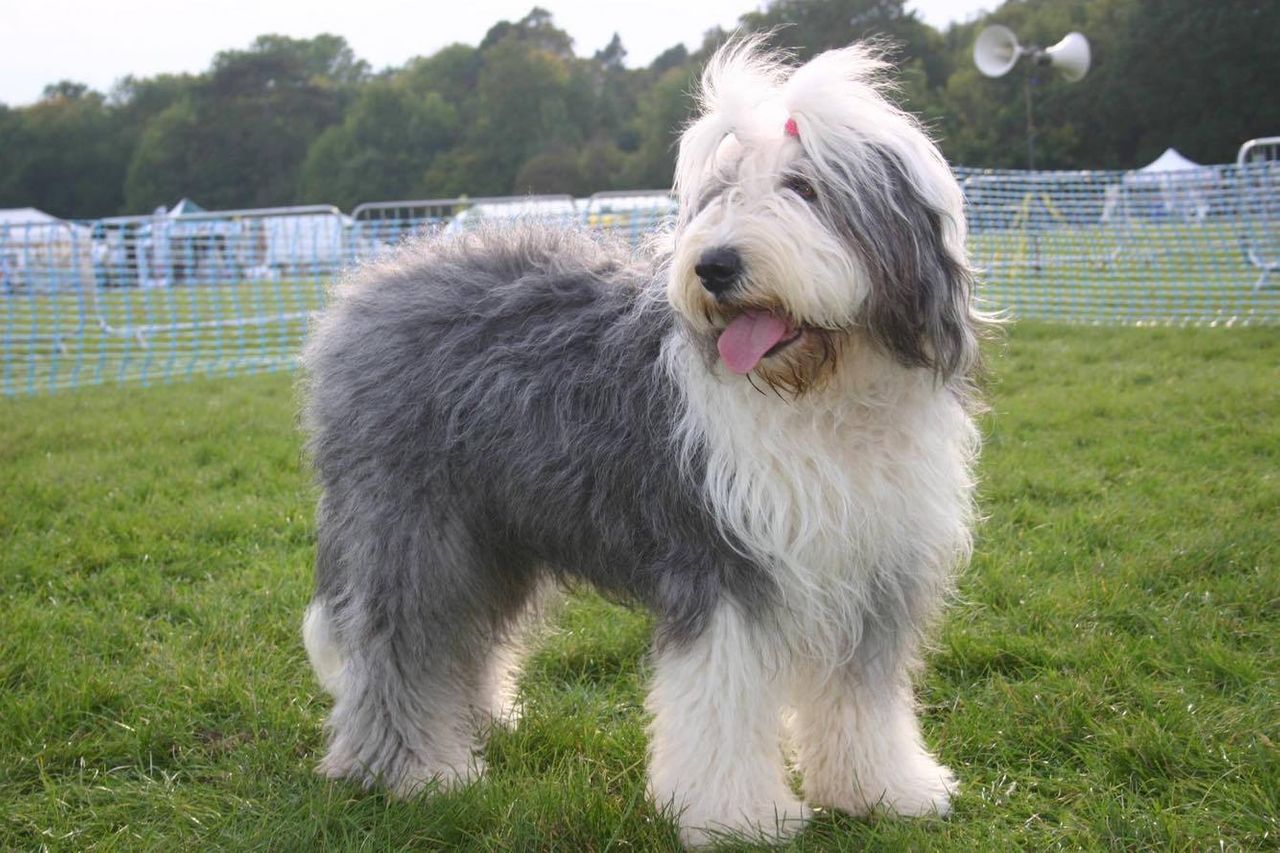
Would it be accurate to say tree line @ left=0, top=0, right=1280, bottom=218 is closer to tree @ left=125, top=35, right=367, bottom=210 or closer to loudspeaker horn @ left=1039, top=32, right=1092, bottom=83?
tree @ left=125, top=35, right=367, bottom=210

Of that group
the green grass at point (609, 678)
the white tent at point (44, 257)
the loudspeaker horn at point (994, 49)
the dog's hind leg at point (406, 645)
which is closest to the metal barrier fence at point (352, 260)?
the white tent at point (44, 257)

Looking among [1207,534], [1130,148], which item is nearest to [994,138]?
[1130,148]

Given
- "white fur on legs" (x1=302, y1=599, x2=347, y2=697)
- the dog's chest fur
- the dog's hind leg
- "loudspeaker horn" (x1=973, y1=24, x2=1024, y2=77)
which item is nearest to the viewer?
the dog's chest fur

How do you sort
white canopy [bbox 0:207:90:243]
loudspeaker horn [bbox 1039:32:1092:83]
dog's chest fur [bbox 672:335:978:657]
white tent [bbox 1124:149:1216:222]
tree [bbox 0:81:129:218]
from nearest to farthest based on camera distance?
dog's chest fur [bbox 672:335:978:657], white canopy [bbox 0:207:90:243], white tent [bbox 1124:149:1216:222], loudspeaker horn [bbox 1039:32:1092:83], tree [bbox 0:81:129:218]

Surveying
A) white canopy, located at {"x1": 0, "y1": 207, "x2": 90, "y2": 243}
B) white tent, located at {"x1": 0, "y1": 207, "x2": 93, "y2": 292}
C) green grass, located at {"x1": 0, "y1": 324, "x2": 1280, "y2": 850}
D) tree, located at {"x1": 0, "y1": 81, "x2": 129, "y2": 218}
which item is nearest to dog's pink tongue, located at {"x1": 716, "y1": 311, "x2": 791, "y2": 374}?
green grass, located at {"x1": 0, "y1": 324, "x2": 1280, "y2": 850}

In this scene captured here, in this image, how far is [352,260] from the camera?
10180 mm

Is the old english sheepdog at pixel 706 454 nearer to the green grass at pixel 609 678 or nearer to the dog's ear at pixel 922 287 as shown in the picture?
the dog's ear at pixel 922 287

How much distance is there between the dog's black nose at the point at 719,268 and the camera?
2.15m

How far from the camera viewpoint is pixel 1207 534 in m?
4.09

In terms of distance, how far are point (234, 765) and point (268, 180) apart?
229 feet

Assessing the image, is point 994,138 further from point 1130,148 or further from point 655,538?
point 655,538

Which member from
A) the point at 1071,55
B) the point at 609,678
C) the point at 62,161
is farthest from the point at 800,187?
the point at 62,161

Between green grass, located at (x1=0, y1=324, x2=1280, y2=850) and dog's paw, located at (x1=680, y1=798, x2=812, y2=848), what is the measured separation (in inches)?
2.2

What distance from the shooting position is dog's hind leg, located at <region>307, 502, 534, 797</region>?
112 inches
